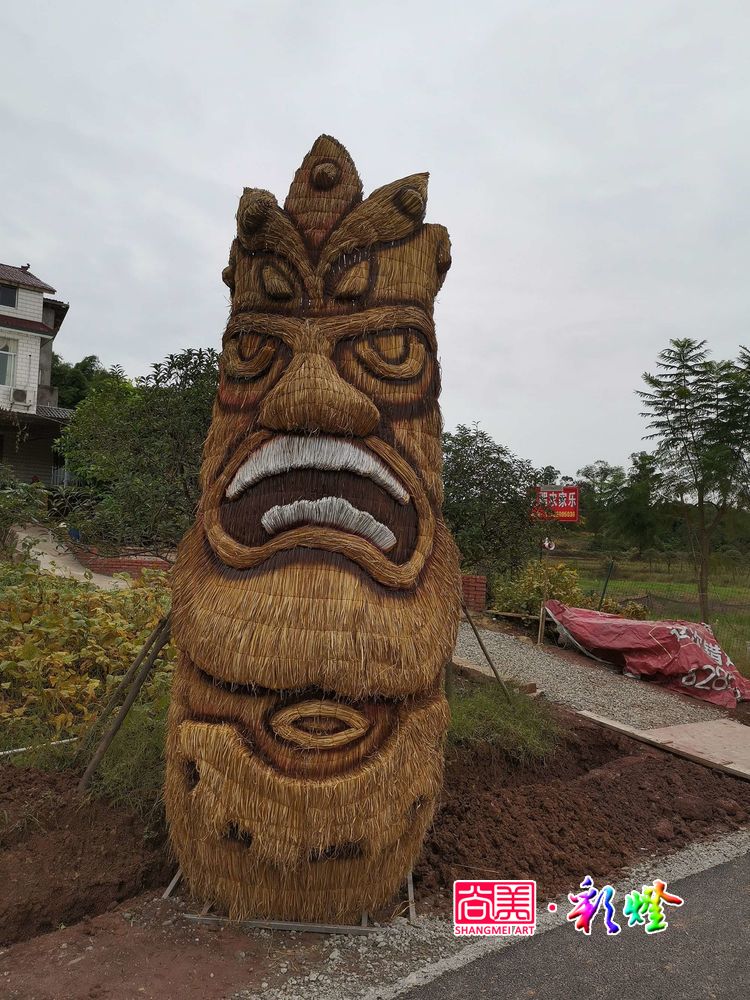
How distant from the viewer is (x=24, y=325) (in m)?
19.9

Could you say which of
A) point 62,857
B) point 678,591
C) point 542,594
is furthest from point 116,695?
point 678,591

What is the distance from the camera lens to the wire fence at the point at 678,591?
1127 cm

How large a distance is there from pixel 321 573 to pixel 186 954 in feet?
5.19

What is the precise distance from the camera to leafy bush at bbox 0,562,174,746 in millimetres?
4824

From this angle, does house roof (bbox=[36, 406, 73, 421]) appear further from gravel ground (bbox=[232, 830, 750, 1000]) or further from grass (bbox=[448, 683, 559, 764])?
gravel ground (bbox=[232, 830, 750, 1000])

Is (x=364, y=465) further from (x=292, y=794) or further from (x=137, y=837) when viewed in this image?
(x=137, y=837)

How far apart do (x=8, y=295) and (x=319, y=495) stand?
2114 centimetres

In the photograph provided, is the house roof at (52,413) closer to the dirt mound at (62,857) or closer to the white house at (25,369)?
the white house at (25,369)

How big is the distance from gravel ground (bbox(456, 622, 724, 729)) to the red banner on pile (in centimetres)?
21

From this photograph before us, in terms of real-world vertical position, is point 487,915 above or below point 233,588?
below

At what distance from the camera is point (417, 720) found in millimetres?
2904

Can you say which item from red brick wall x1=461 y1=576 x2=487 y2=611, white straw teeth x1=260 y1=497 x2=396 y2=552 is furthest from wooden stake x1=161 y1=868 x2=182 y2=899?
red brick wall x1=461 y1=576 x2=487 y2=611

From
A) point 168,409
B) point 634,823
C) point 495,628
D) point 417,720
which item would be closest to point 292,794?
point 417,720

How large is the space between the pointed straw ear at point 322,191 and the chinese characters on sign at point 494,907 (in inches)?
123
